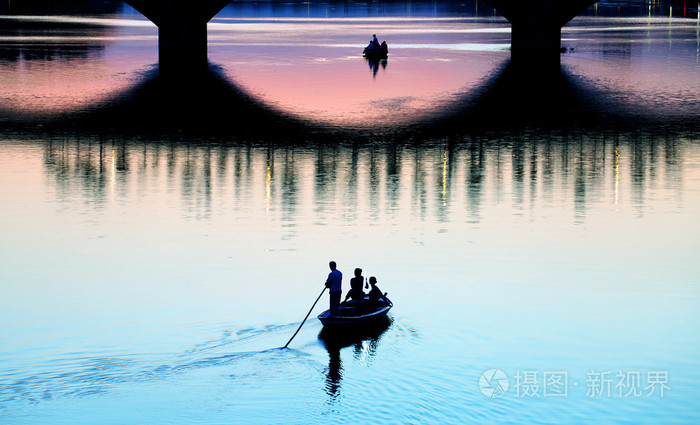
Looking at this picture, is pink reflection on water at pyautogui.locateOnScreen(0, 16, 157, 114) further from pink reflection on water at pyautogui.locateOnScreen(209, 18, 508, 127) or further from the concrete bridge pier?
pink reflection on water at pyautogui.locateOnScreen(209, 18, 508, 127)

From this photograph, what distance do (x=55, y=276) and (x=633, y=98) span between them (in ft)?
156

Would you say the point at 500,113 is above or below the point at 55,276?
above

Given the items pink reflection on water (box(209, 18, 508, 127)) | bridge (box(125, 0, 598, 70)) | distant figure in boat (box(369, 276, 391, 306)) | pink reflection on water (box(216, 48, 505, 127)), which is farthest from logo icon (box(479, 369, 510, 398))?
bridge (box(125, 0, 598, 70))

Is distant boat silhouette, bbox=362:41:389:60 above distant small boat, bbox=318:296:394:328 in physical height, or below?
above

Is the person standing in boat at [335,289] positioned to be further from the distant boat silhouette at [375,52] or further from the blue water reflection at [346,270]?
the distant boat silhouette at [375,52]

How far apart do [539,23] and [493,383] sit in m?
78.6

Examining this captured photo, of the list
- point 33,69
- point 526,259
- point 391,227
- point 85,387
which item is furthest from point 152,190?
point 33,69

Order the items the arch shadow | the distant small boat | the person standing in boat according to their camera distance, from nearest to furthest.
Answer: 1. the distant small boat
2. the person standing in boat
3. the arch shadow

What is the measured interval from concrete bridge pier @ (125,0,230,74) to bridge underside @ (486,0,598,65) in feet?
82.9

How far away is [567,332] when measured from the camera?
2442 cm

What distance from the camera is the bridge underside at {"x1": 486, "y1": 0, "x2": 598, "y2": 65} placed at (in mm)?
94312

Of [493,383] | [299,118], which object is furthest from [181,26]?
[493,383]

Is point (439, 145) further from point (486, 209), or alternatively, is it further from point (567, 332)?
point (567, 332)

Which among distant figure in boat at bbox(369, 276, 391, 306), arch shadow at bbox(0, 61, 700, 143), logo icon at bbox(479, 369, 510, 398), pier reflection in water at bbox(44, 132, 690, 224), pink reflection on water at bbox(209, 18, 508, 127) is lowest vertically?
logo icon at bbox(479, 369, 510, 398)
